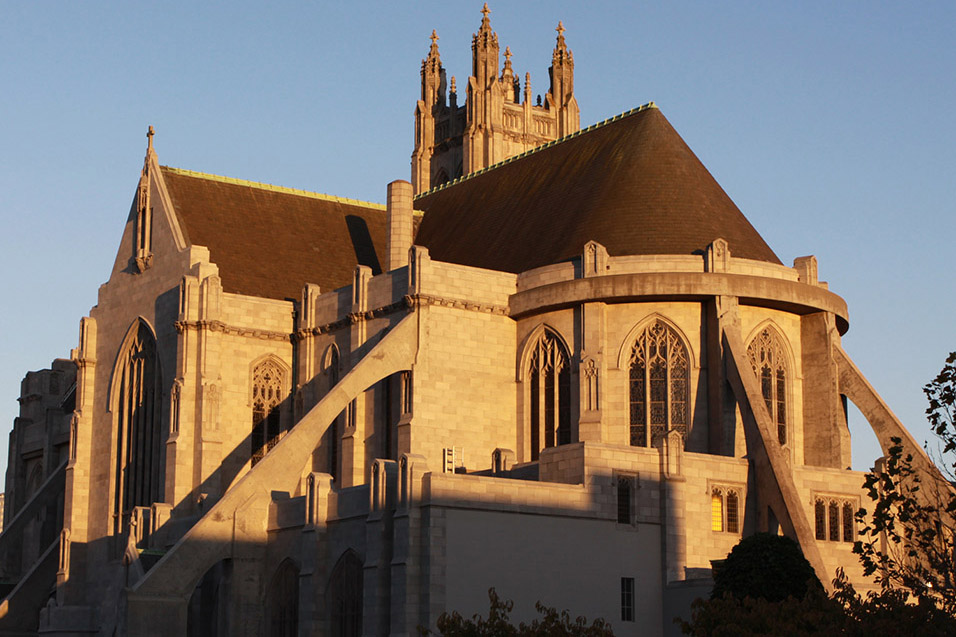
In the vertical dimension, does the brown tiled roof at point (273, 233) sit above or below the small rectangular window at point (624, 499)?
above

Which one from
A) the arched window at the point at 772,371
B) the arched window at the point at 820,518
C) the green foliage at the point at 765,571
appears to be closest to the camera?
the green foliage at the point at 765,571

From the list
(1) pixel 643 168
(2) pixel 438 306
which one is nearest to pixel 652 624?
(2) pixel 438 306

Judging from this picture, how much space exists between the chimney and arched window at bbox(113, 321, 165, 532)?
8.87 m

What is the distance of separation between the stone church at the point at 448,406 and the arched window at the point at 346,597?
0.27ft

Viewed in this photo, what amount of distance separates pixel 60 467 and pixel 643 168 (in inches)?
1007

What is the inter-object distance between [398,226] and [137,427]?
11.7m

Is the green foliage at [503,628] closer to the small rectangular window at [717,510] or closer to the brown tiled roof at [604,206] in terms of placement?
the small rectangular window at [717,510]

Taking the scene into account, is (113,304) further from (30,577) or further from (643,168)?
(643,168)

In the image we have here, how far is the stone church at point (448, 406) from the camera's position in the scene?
1625 inches

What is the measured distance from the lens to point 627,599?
136 feet

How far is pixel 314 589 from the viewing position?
42656 mm

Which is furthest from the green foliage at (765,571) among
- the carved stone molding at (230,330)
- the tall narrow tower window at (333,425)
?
the carved stone molding at (230,330)

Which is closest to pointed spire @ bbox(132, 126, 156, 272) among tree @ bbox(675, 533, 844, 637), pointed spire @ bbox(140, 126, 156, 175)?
pointed spire @ bbox(140, 126, 156, 175)

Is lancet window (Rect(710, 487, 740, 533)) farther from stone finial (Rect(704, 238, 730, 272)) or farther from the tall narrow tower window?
the tall narrow tower window
